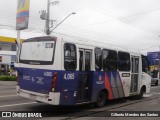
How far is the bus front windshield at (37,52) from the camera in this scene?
36.2 feet

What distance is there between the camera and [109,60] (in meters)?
13.8

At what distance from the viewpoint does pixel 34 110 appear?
11.7 meters

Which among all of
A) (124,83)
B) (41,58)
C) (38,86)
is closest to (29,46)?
(41,58)

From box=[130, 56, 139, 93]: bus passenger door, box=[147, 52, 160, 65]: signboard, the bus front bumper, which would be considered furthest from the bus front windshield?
box=[147, 52, 160, 65]: signboard

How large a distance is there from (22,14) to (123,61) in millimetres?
22283

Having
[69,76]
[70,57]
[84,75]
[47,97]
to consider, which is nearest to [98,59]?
[84,75]

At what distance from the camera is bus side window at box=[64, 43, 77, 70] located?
11041 millimetres

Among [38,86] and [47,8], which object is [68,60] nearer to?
[38,86]

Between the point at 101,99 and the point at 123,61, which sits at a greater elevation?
the point at 123,61

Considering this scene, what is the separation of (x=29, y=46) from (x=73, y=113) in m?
3.22

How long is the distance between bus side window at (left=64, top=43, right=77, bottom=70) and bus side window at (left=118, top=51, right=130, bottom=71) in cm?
380

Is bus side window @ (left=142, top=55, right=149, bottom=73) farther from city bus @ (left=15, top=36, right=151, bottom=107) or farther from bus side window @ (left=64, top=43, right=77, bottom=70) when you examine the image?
bus side window @ (left=64, top=43, right=77, bottom=70)

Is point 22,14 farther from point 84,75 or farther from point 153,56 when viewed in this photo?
point 153,56

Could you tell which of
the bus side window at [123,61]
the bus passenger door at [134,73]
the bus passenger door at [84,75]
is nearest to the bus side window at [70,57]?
the bus passenger door at [84,75]
